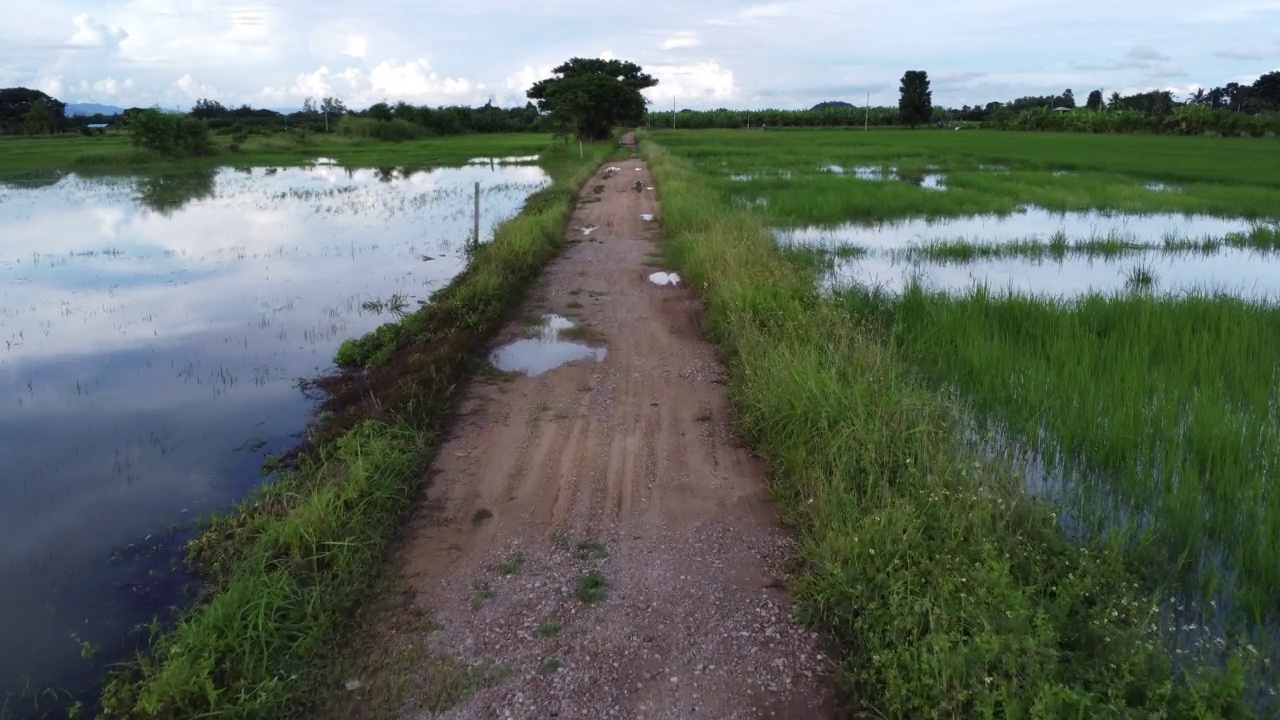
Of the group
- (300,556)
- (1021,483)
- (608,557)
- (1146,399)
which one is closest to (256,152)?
(300,556)

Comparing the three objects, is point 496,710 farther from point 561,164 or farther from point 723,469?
point 561,164

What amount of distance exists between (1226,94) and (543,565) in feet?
313

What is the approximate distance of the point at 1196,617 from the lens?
358 cm

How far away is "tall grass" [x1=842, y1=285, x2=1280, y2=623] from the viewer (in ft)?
13.3

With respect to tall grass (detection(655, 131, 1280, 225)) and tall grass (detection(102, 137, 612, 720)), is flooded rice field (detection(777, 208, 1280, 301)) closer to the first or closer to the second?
tall grass (detection(655, 131, 1280, 225))

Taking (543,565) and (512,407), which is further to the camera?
(512,407)

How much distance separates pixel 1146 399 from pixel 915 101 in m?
75.4

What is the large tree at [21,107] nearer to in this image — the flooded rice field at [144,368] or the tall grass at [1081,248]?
the flooded rice field at [144,368]

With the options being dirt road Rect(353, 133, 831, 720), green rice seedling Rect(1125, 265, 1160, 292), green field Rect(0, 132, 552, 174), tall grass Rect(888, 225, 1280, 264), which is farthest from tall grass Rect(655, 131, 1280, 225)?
green field Rect(0, 132, 552, 174)

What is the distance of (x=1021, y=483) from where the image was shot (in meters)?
4.16

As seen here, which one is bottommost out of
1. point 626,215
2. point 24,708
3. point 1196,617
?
point 24,708

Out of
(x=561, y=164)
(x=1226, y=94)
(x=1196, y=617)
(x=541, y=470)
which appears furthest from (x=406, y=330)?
(x=1226, y=94)

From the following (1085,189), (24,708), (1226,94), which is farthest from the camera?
(1226,94)

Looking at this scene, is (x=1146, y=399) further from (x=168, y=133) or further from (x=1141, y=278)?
(x=168, y=133)
